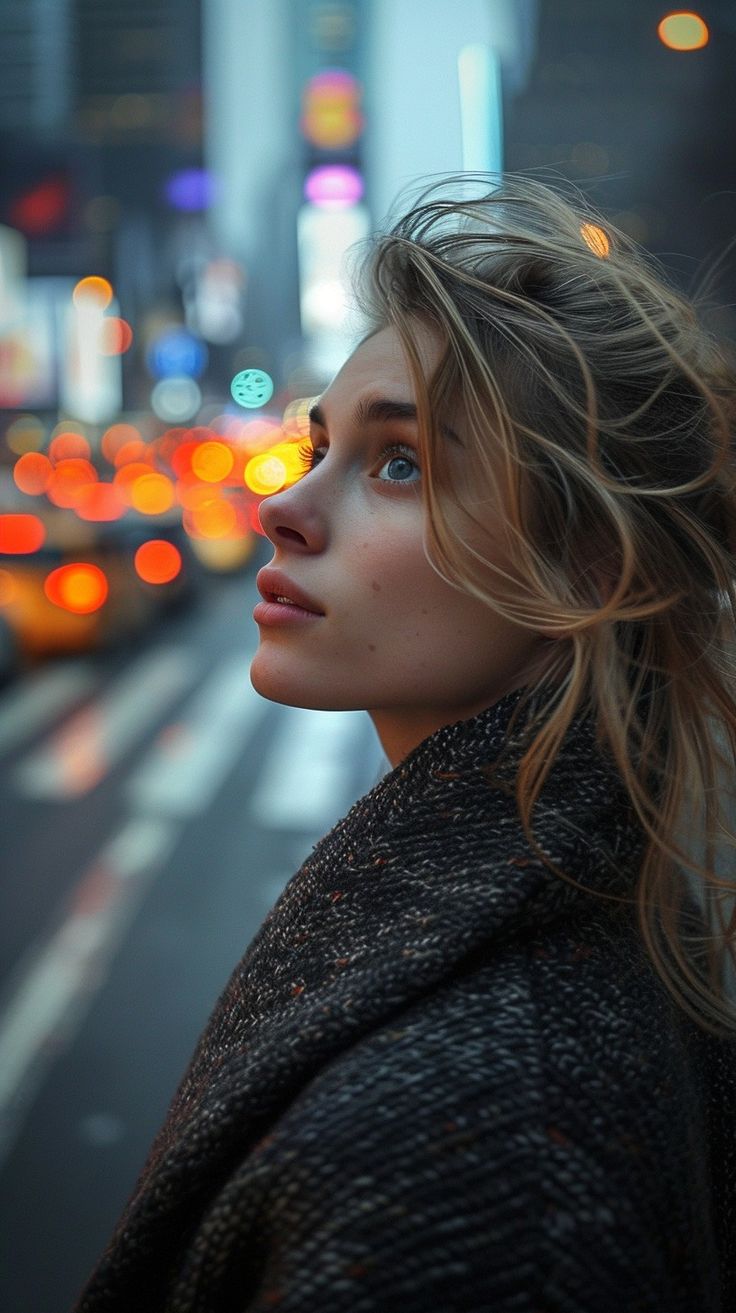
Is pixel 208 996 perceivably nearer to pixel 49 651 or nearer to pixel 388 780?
pixel 388 780

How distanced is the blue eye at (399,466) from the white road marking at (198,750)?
505 centimetres

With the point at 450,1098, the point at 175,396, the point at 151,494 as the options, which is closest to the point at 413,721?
the point at 450,1098

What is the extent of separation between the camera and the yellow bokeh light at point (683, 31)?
302 centimetres

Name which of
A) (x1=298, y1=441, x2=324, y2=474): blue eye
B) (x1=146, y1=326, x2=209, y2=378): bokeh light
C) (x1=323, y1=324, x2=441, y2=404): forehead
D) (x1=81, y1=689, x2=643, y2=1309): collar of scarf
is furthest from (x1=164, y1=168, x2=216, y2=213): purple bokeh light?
(x1=81, y1=689, x2=643, y2=1309): collar of scarf

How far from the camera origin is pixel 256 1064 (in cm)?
96

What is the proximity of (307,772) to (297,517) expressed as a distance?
5841 mm

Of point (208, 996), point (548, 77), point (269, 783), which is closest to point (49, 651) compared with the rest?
point (269, 783)

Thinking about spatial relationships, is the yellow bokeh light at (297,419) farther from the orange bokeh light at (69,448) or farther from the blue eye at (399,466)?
the orange bokeh light at (69,448)

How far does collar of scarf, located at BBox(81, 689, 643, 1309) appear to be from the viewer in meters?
0.94

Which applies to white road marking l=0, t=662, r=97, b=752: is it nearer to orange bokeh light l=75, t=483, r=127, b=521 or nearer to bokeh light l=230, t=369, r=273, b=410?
orange bokeh light l=75, t=483, r=127, b=521

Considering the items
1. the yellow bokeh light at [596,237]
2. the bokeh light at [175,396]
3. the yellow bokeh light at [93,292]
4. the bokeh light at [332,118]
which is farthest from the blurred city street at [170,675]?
the bokeh light at [175,396]

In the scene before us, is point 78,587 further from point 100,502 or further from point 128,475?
point 128,475

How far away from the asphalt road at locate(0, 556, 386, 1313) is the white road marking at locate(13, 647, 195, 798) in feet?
0.06

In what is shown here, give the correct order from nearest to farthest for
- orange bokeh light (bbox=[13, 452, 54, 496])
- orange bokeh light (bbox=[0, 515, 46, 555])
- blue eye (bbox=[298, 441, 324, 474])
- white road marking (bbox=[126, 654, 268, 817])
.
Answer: blue eye (bbox=[298, 441, 324, 474]) < white road marking (bbox=[126, 654, 268, 817]) < orange bokeh light (bbox=[0, 515, 46, 555]) < orange bokeh light (bbox=[13, 452, 54, 496])
